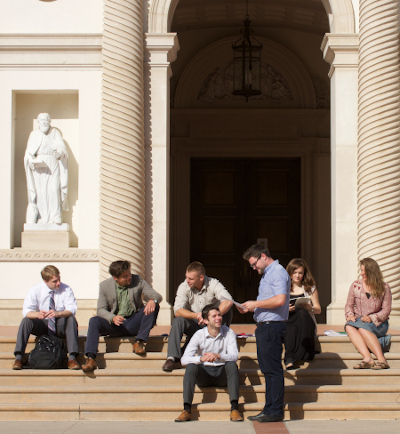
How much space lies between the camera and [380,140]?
1198cm

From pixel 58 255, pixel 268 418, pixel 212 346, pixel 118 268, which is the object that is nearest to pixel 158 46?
pixel 58 255

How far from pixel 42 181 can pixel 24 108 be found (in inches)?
52.1

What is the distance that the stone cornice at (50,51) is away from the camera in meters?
12.6

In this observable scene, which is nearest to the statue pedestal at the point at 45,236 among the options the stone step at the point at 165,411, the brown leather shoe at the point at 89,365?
the brown leather shoe at the point at 89,365

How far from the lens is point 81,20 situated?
12.7 metres

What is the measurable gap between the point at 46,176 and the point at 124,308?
11.5ft

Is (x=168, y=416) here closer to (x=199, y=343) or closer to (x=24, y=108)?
(x=199, y=343)

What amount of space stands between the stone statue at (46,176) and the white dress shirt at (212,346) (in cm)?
447

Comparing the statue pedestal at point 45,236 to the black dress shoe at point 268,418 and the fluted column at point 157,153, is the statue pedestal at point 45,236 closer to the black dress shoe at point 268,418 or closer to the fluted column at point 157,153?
the fluted column at point 157,153

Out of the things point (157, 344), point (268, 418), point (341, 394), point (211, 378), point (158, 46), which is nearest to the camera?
point (268, 418)

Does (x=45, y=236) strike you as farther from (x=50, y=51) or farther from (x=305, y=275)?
(x=305, y=275)

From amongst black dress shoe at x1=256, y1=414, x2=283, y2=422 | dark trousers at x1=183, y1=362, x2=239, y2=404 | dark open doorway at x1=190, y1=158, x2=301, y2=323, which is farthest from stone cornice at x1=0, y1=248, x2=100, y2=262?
dark open doorway at x1=190, y1=158, x2=301, y2=323

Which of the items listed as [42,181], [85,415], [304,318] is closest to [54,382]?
[85,415]

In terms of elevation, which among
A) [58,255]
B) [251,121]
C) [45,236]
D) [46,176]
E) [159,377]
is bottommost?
[159,377]
